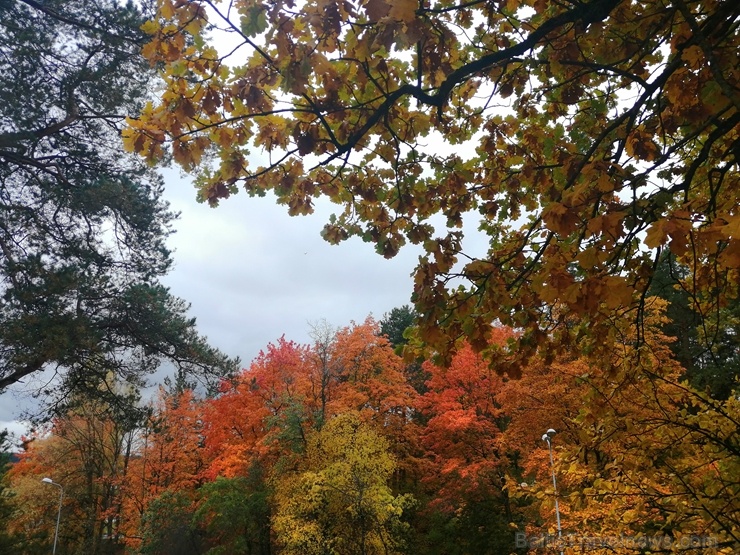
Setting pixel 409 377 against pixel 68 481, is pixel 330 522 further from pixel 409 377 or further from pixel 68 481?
pixel 68 481

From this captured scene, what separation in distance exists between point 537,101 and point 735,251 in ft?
8.94

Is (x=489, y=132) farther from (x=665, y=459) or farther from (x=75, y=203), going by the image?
(x=75, y=203)

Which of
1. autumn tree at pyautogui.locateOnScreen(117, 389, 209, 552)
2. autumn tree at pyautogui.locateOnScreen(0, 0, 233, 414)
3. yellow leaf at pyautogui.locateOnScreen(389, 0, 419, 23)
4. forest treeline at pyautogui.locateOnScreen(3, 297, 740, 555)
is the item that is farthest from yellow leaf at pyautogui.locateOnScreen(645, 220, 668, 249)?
autumn tree at pyautogui.locateOnScreen(117, 389, 209, 552)

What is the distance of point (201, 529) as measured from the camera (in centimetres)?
1942

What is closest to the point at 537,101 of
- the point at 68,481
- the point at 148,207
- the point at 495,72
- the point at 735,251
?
the point at 495,72

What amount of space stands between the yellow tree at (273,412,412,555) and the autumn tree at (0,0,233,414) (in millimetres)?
7547

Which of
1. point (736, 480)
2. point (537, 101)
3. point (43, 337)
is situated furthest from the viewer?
point (43, 337)

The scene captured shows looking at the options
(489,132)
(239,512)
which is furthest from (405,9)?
(239,512)

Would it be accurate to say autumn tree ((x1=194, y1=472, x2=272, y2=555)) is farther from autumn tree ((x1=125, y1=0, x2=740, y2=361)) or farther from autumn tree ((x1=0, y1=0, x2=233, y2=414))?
autumn tree ((x1=125, y1=0, x2=740, y2=361))

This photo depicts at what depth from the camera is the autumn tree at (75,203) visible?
7020 mm

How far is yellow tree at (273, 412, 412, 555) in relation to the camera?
14.1 meters

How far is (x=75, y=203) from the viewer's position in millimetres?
7352

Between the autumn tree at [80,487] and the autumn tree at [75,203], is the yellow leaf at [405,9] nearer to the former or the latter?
the autumn tree at [75,203]

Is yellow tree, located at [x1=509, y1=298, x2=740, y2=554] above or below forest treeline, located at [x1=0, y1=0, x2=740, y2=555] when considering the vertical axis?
below
